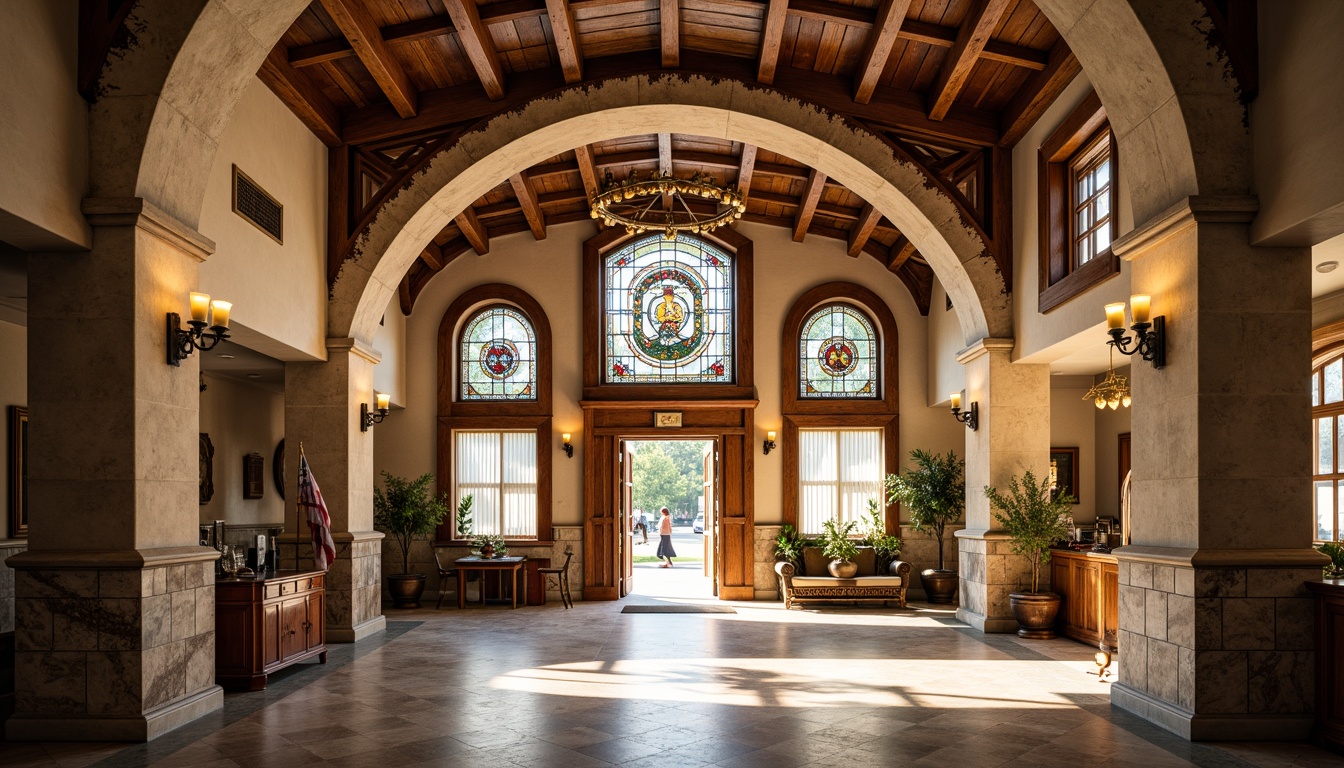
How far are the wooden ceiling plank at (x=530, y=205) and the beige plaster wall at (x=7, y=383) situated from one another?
18.2 feet

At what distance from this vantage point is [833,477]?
15.3 meters

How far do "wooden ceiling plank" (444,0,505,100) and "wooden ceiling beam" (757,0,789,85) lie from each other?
2623 mm

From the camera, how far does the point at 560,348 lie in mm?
15242

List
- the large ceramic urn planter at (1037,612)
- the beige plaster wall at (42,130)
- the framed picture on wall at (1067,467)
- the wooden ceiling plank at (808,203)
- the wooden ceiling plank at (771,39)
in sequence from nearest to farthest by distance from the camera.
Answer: the beige plaster wall at (42,130) < the wooden ceiling plank at (771,39) < the large ceramic urn planter at (1037,612) < the wooden ceiling plank at (808,203) < the framed picture on wall at (1067,467)

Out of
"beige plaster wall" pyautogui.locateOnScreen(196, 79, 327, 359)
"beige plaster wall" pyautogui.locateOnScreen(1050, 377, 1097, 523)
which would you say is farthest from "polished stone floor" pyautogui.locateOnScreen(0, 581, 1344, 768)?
"beige plaster wall" pyautogui.locateOnScreen(1050, 377, 1097, 523)

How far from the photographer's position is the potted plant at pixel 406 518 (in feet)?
45.5

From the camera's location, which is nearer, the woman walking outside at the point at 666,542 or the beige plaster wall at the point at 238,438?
the beige plaster wall at the point at 238,438

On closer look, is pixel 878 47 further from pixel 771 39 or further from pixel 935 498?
pixel 935 498

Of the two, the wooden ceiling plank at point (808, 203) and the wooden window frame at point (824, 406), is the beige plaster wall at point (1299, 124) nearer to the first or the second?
the wooden ceiling plank at point (808, 203)

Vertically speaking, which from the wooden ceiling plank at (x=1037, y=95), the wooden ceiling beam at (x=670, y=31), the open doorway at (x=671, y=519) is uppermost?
the wooden ceiling beam at (x=670, y=31)

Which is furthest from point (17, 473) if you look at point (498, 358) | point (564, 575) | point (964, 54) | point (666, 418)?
point (964, 54)

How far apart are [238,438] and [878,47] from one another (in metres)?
9.52

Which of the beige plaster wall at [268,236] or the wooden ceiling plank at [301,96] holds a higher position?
the wooden ceiling plank at [301,96]

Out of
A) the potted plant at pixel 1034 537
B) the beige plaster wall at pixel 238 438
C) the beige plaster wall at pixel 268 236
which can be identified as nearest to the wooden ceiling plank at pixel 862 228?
the potted plant at pixel 1034 537
